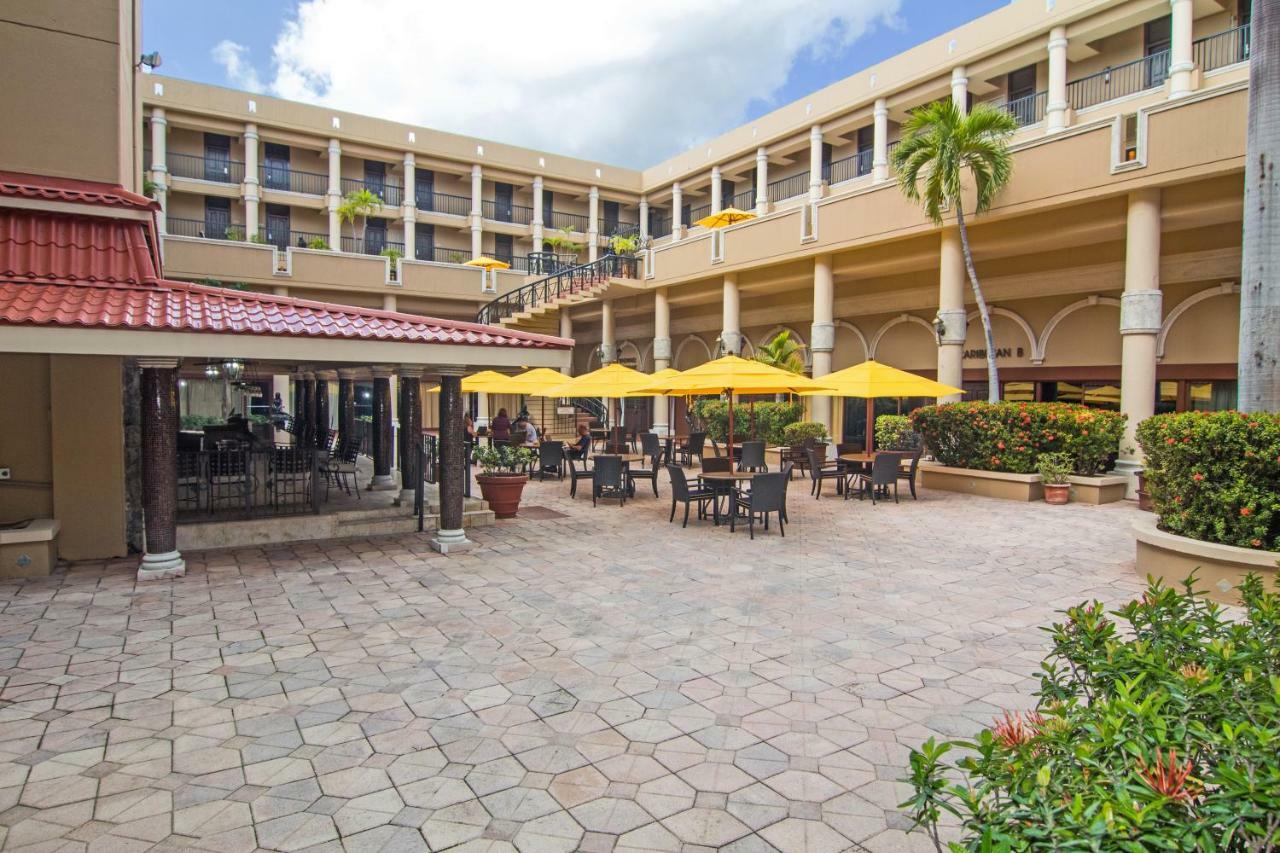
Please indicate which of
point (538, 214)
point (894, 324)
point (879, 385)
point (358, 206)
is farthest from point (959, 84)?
point (358, 206)

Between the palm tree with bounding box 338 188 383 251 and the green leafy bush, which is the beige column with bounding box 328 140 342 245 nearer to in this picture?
the palm tree with bounding box 338 188 383 251

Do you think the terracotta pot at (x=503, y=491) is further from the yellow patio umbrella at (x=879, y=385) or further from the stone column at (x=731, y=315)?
the stone column at (x=731, y=315)

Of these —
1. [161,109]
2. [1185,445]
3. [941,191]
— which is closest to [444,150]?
[161,109]

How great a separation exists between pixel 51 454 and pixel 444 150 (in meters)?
29.0

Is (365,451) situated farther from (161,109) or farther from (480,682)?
(161,109)

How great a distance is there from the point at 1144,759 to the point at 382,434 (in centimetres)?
1336

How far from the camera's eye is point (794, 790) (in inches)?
139

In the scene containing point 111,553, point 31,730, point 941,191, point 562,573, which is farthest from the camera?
point 941,191

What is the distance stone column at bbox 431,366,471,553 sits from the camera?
29.8ft

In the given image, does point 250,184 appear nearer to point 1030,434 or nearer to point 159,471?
point 159,471

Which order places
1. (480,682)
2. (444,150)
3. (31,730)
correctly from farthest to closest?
(444,150) < (480,682) < (31,730)

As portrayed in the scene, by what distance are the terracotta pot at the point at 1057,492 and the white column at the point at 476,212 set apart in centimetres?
2893

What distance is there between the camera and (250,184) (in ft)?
100

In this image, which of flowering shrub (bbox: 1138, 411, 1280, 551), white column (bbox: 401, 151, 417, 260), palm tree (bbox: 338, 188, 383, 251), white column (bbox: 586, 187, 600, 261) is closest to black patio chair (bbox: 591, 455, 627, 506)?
flowering shrub (bbox: 1138, 411, 1280, 551)
